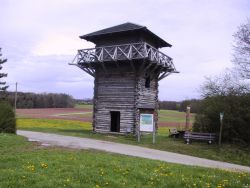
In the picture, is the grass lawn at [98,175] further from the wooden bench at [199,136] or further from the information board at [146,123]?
the wooden bench at [199,136]

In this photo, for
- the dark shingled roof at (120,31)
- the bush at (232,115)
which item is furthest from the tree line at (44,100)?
the bush at (232,115)

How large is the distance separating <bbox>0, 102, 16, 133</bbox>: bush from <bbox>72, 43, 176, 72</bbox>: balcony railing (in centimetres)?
822

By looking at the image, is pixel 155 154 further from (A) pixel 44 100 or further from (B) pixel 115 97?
(A) pixel 44 100

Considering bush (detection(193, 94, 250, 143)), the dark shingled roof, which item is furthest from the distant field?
bush (detection(193, 94, 250, 143))

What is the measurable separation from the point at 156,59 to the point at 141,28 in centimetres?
324

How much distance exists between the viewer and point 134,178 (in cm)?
998

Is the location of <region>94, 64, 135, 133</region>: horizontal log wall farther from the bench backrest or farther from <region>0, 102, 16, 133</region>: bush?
<region>0, 102, 16, 133</region>: bush

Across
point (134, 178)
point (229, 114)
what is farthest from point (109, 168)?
point (229, 114)

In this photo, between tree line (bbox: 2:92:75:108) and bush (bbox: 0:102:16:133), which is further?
tree line (bbox: 2:92:75:108)

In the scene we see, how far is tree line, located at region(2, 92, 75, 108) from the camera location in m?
94.2

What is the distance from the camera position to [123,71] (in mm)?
31625

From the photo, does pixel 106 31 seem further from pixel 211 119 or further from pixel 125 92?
pixel 211 119

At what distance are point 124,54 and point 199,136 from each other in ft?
29.9

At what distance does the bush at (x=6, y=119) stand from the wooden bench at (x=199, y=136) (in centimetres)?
1338
